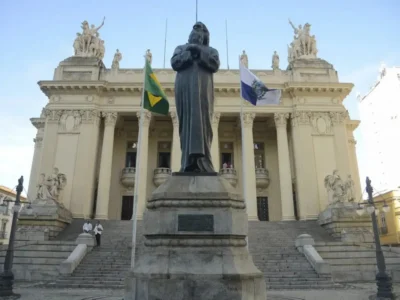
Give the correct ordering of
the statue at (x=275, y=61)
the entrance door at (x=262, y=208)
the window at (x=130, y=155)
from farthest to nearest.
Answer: the window at (x=130, y=155), the statue at (x=275, y=61), the entrance door at (x=262, y=208)

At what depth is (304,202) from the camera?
26.4 meters

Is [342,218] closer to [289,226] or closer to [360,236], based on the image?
[360,236]

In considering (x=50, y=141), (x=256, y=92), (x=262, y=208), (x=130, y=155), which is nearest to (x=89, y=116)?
(x=50, y=141)

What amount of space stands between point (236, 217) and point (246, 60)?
83.7ft

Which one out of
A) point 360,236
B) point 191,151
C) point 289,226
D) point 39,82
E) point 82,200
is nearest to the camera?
point 191,151

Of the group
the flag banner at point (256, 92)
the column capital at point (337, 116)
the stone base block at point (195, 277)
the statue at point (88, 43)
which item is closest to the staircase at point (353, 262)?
the flag banner at point (256, 92)

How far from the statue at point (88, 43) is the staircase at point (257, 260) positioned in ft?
55.5

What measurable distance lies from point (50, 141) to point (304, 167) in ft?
71.0

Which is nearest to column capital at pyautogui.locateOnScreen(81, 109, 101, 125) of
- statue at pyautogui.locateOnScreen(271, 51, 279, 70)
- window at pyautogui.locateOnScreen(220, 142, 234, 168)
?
window at pyautogui.locateOnScreen(220, 142, 234, 168)

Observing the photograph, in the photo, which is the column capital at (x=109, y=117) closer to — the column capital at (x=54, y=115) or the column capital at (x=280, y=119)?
the column capital at (x=54, y=115)

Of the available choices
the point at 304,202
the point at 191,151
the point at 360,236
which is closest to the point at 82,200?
the point at 304,202

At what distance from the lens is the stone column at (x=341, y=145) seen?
89.9 feet

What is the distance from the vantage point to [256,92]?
1645 centimetres

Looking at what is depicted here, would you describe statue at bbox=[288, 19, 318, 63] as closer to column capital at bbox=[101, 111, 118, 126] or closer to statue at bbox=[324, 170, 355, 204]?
statue at bbox=[324, 170, 355, 204]
